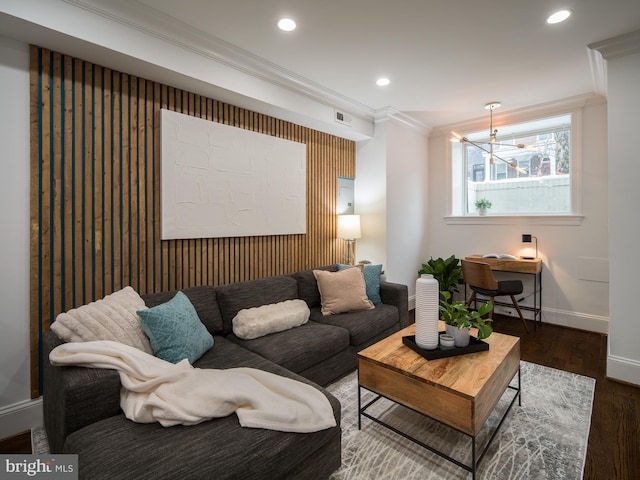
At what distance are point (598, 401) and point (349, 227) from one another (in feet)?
8.86

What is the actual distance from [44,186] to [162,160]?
772 millimetres

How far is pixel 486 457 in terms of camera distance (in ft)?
5.90

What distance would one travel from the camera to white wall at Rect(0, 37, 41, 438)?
77.8 inches

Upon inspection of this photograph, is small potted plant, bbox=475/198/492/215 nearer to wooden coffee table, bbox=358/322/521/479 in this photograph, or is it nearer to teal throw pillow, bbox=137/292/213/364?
wooden coffee table, bbox=358/322/521/479

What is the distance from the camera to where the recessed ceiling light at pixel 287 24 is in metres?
2.31

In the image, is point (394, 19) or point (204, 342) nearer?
point (204, 342)

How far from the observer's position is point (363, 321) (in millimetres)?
2877

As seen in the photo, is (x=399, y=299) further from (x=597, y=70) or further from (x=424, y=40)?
(x=597, y=70)

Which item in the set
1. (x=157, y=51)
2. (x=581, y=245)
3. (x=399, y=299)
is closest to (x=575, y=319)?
(x=581, y=245)

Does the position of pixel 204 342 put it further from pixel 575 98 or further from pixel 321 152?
pixel 575 98

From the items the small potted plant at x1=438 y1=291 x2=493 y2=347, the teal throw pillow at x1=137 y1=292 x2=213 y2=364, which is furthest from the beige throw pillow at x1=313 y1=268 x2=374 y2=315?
the teal throw pillow at x1=137 y1=292 x2=213 y2=364

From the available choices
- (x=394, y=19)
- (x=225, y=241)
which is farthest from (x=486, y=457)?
(x=394, y=19)

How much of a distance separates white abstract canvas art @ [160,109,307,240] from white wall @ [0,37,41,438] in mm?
825

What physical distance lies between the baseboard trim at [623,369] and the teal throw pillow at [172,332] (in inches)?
127
